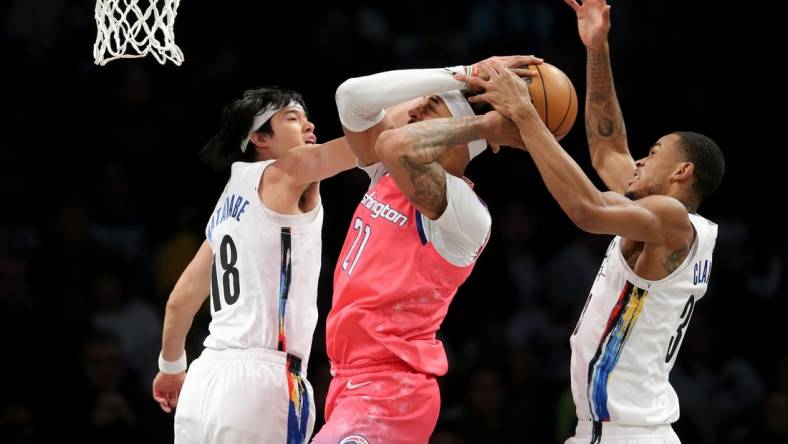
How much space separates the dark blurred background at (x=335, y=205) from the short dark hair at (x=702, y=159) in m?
3.14

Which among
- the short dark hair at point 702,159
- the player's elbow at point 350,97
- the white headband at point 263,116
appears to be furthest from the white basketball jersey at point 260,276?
the short dark hair at point 702,159

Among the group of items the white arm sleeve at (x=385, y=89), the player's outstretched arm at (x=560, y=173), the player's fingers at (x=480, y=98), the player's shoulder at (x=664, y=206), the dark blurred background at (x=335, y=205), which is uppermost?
the white arm sleeve at (x=385, y=89)

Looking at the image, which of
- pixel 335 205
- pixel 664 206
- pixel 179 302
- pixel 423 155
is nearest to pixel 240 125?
pixel 179 302

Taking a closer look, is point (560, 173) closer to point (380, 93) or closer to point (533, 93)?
point (533, 93)

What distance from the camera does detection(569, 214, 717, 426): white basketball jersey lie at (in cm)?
538

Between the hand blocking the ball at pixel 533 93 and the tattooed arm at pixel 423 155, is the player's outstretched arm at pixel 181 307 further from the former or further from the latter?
the hand blocking the ball at pixel 533 93

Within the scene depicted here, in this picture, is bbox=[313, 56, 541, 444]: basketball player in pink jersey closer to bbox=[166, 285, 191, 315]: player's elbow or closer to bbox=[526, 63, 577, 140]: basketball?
bbox=[526, 63, 577, 140]: basketball

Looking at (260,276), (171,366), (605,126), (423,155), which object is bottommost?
(171,366)

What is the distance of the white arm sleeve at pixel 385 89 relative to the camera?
16.3ft

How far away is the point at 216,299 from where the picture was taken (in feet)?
18.6

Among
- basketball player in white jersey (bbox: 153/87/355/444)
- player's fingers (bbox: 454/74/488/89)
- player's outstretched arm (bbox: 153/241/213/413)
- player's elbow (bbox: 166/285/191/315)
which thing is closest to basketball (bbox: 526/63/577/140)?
player's fingers (bbox: 454/74/488/89)

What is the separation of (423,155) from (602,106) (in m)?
1.59

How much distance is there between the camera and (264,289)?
18.2 ft

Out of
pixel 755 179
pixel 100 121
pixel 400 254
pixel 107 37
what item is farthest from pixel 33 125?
pixel 755 179
